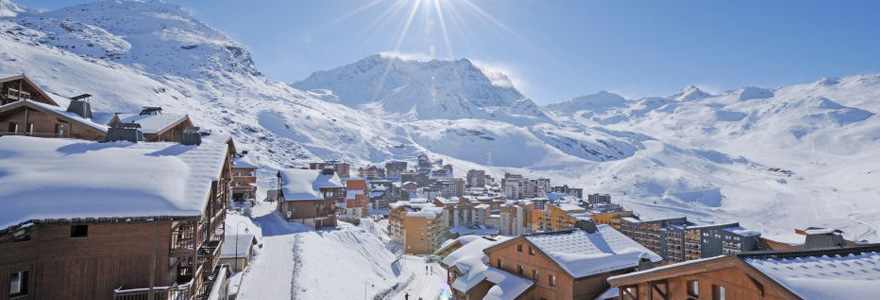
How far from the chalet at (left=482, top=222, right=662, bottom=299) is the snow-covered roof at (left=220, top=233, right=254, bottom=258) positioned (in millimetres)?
18201

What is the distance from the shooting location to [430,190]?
134000 mm

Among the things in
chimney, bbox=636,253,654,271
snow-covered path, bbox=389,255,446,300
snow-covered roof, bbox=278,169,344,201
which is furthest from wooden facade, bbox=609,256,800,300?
snow-covered roof, bbox=278,169,344,201

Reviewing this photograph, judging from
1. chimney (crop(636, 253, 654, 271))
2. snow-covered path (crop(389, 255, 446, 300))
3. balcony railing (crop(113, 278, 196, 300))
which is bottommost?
snow-covered path (crop(389, 255, 446, 300))

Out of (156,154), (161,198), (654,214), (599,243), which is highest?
(156,154)

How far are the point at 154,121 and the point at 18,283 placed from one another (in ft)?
80.4

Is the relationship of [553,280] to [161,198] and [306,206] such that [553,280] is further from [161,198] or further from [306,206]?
[306,206]

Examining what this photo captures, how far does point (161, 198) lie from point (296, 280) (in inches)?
634

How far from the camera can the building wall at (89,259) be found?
1327 centimetres

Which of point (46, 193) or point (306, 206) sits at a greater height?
point (46, 193)

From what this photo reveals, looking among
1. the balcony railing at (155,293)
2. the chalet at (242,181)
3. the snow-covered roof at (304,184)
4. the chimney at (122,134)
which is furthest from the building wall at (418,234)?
the balcony railing at (155,293)

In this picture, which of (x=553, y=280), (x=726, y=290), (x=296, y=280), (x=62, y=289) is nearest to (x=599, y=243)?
(x=553, y=280)

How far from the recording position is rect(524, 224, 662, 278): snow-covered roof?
26241 mm

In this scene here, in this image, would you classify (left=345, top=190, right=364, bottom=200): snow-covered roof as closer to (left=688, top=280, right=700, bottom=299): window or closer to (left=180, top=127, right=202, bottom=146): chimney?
(left=180, top=127, right=202, bottom=146): chimney

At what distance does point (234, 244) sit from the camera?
29984 mm
